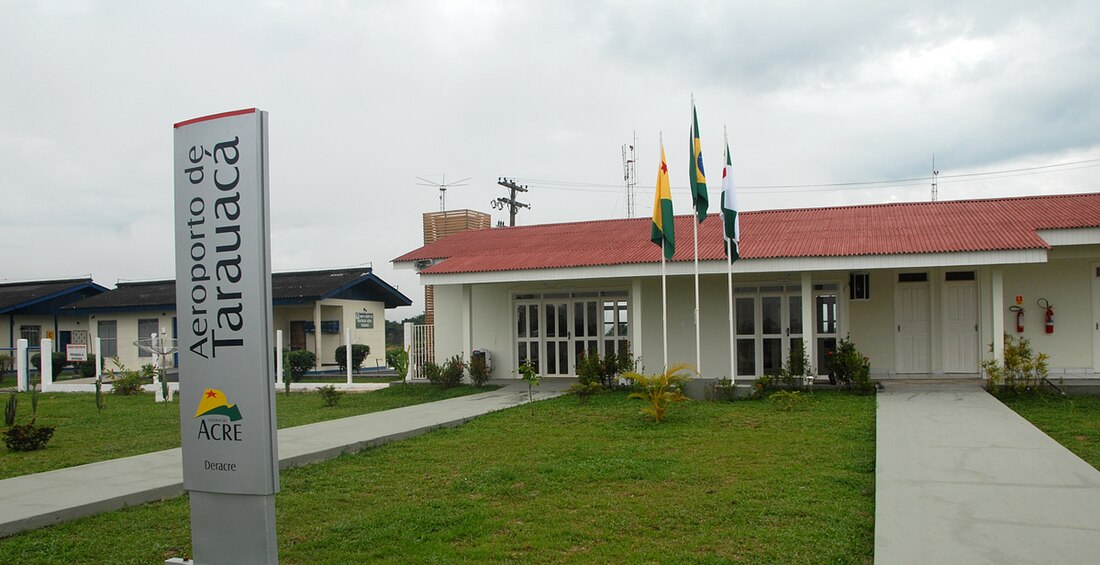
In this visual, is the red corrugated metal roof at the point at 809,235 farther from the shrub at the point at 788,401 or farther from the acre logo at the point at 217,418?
the acre logo at the point at 217,418

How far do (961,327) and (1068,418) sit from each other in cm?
536

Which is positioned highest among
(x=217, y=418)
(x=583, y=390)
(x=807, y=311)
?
(x=807, y=311)

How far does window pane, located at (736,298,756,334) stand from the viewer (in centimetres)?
1791

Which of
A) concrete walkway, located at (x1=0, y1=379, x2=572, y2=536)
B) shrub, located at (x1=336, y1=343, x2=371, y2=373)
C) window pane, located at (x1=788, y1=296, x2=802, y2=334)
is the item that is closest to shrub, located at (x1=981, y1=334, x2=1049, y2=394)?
window pane, located at (x1=788, y1=296, x2=802, y2=334)

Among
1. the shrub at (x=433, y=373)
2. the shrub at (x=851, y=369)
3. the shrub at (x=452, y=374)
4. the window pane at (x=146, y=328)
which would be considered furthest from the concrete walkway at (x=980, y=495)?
the window pane at (x=146, y=328)

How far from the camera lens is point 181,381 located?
5555mm

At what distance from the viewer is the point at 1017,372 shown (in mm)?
14531

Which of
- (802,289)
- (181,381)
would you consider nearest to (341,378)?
(802,289)

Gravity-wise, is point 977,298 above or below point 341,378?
above

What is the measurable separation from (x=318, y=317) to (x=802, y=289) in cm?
1802

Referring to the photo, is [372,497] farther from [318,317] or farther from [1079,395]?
[318,317]

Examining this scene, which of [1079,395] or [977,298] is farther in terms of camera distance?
[977,298]

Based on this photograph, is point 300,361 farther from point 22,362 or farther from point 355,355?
point 22,362

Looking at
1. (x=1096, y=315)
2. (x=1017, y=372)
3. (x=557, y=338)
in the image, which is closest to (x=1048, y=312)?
(x=1096, y=315)
